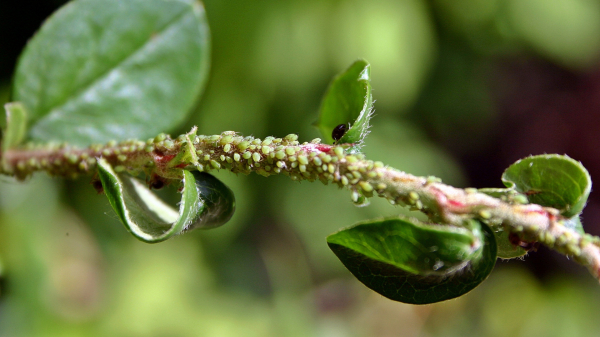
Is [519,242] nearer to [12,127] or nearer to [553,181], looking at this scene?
[553,181]

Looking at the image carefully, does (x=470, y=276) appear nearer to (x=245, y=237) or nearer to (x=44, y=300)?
(x=44, y=300)

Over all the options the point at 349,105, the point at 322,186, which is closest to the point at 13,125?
the point at 349,105

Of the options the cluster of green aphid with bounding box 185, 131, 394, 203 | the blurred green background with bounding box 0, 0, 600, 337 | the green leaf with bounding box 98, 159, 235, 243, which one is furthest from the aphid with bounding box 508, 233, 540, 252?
the blurred green background with bounding box 0, 0, 600, 337

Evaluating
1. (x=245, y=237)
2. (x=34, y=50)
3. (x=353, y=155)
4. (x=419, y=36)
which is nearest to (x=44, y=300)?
(x=245, y=237)

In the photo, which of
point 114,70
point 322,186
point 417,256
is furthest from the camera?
point 322,186

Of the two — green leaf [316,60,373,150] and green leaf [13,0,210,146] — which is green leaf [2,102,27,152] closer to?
green leaf [13,0,210,146]
